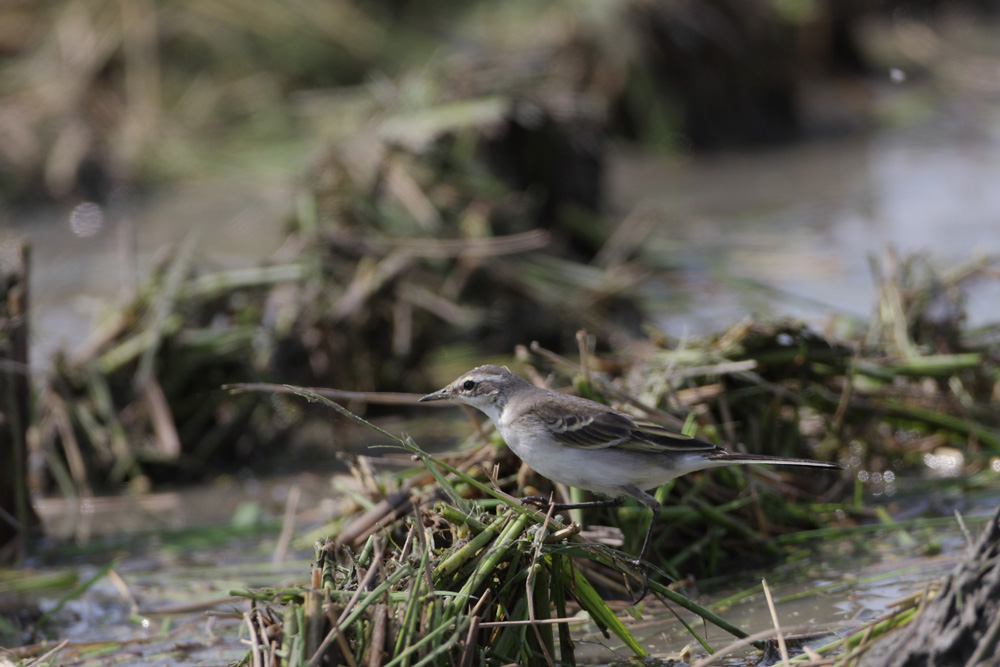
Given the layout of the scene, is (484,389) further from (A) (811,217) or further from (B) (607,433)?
(A) (811,217)

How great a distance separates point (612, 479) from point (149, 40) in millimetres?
11080

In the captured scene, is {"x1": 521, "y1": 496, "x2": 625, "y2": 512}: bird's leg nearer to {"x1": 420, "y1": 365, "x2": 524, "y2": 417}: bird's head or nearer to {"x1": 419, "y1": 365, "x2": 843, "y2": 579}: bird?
{"x1": 419, "y1": 365, "x2": 843, "y2": 579}: bird

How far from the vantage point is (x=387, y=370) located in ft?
24.2

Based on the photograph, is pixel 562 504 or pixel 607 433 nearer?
pixel 607 433

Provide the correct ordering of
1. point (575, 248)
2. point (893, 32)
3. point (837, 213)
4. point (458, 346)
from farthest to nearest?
point (893, 32)
point (837, 213)
point (575, 248)
point (458, 346)

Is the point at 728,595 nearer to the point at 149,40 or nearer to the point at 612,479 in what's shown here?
the point at 612,479

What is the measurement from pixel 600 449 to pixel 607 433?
68 millimetres

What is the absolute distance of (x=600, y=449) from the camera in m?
3.89

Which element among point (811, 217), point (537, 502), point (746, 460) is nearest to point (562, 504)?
point (537, 502)


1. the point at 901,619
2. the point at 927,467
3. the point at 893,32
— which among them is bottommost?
the point at 927,467

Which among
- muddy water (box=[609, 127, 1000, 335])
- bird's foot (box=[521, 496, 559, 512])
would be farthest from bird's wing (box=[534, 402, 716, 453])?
muddy water (box=[609, 127, 1000, 335])

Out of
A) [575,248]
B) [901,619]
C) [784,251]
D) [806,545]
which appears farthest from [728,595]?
[784,251]

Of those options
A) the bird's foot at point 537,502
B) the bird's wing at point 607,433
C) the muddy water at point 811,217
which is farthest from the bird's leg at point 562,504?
the muddy water at point 811,217

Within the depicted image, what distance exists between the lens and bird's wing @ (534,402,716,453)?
3898 millimetres
